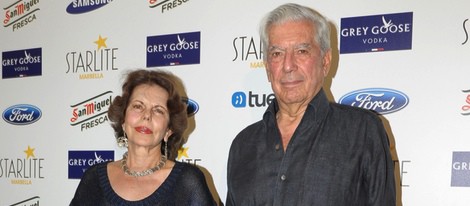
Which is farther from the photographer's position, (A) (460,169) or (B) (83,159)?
(B) (83,159)

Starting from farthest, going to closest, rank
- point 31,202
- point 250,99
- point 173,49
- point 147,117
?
point 31,202, point 173,49, point 250,99, point 147,117

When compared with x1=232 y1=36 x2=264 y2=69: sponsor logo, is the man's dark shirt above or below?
below

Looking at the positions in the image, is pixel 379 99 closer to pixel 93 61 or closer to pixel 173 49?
pixel 173 49

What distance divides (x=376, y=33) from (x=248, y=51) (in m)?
0.69

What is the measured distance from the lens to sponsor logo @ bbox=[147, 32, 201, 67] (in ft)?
8.21

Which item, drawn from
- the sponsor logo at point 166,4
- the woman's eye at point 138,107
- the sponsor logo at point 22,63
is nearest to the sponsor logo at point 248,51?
the sponsor logo at point 166,4

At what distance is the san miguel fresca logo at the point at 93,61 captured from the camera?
9.05ft

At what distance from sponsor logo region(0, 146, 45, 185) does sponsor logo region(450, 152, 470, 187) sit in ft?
8.59

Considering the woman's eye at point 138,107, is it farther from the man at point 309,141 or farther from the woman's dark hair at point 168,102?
the man at point 309,141

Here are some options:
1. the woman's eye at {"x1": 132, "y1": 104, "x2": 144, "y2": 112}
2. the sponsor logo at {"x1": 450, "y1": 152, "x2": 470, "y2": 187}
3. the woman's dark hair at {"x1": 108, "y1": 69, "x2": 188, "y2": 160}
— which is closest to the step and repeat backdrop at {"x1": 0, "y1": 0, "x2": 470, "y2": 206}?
the sponsor logo at {"x1": 450, "y1": 152, "x2": 470, "y2": 187}

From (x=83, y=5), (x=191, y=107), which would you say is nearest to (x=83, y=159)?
(x=191, y=107)

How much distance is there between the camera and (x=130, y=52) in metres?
2.68

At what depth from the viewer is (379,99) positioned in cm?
207

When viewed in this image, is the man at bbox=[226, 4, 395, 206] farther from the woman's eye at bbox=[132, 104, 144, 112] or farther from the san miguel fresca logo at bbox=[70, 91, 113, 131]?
the san miguel fresca logo at bbox=[70, 91, 113, 131]
